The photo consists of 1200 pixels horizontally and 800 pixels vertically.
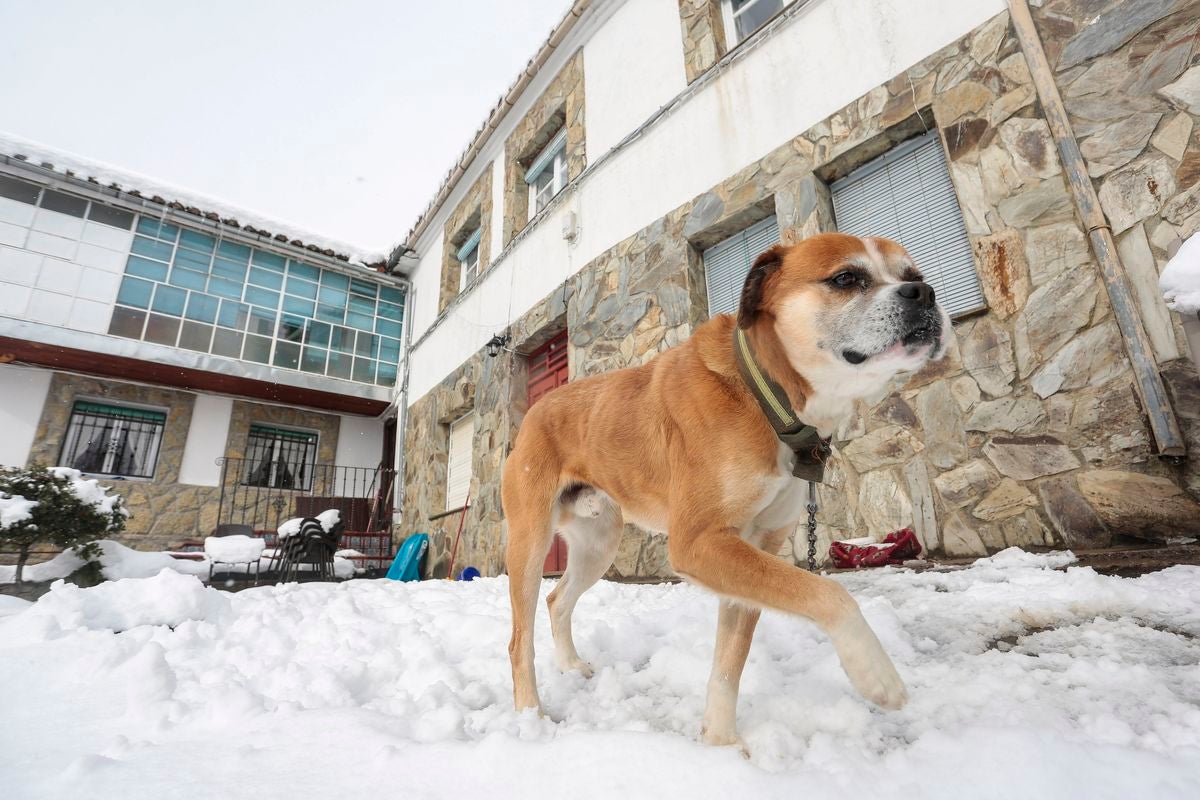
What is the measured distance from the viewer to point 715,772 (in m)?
1.14

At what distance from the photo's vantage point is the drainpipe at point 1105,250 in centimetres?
281

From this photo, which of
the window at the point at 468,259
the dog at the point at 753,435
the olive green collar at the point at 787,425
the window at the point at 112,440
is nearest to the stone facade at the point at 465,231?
the window at the point at 468,259

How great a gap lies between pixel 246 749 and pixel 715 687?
129 centimetres

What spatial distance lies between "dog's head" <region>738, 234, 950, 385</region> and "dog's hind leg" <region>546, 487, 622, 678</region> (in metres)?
1.15

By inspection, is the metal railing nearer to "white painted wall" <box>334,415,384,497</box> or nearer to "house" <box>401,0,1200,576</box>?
"white painted wall" <box>334,415,384,497</box>

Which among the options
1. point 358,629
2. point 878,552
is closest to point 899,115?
point 878,552

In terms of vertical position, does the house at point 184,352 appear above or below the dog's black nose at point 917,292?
above

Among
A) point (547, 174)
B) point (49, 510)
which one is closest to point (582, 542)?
point (49, 510)

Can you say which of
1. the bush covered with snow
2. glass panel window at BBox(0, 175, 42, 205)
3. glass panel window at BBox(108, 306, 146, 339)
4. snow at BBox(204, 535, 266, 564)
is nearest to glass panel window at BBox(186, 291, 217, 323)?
glass panel window at BBox(108, 306, 146, 339)

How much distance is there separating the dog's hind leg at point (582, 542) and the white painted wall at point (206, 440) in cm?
1344

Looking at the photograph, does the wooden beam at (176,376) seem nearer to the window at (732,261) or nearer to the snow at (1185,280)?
the window at (732,261)

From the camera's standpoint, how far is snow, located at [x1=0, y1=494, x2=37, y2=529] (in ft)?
18.9

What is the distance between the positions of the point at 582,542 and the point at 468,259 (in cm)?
1036

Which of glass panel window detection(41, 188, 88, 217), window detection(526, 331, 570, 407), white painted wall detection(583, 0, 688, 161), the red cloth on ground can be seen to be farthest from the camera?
glass panel window detection(41, 188, 88, 217)
